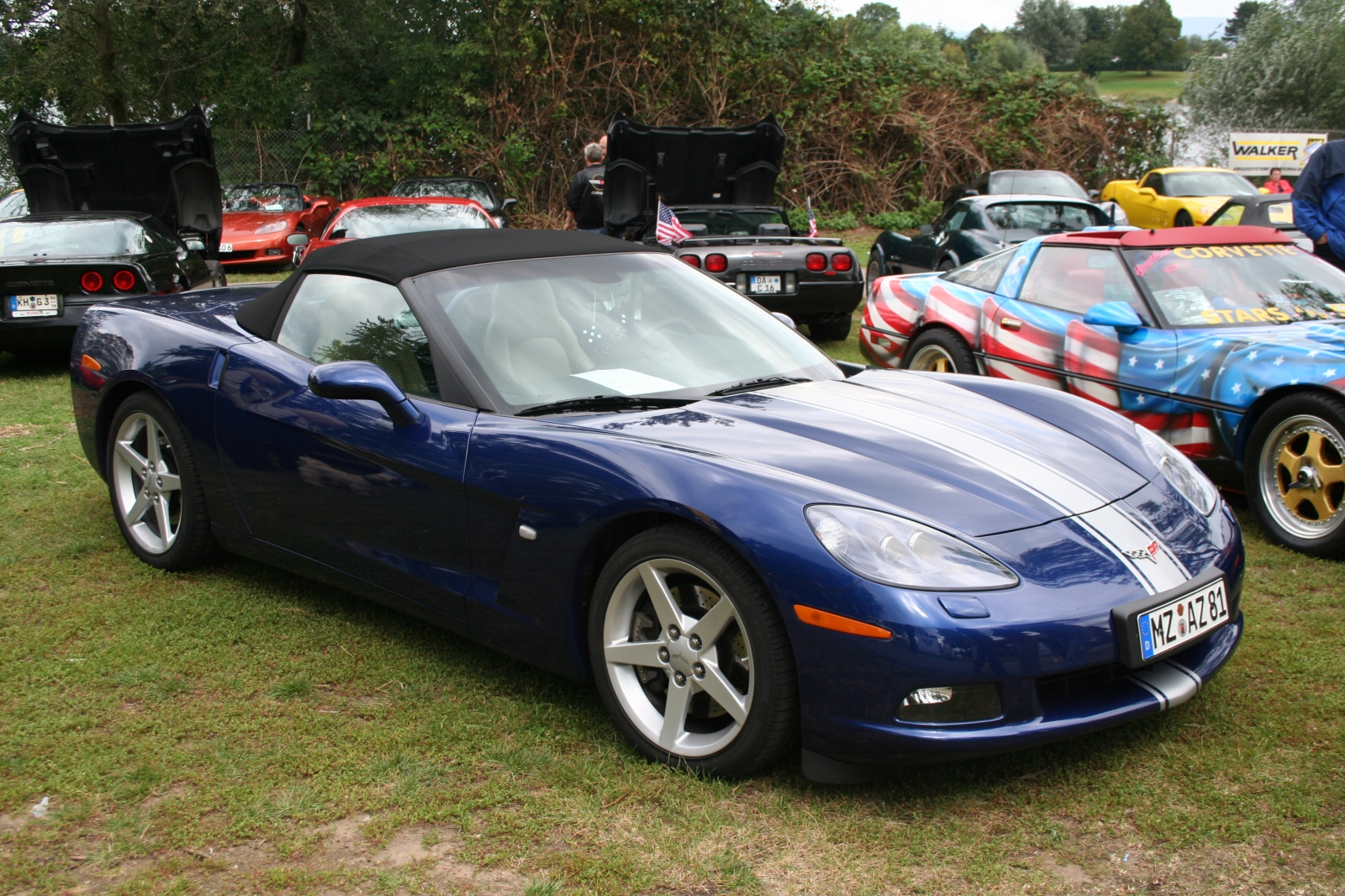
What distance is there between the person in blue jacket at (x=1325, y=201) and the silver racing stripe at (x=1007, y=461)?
528 centimetres

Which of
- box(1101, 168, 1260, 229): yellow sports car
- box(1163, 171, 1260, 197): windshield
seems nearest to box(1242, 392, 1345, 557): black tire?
box(1101, 168, 1260, 229): yellow sports car

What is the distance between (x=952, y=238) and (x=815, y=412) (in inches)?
352

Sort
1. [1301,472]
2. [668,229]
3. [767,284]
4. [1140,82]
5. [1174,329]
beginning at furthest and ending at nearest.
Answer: [1140,82] < [668,229] < [767,284] < [1174,329] < [1301,472]

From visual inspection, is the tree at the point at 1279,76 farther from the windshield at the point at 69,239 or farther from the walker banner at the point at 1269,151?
the windshield at the point at 69,239

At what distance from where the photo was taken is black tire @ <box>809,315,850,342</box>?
10.3 m

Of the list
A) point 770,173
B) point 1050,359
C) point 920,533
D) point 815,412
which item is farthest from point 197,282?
point 920,533

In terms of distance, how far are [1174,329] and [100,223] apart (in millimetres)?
7899

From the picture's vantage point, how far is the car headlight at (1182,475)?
125 inches

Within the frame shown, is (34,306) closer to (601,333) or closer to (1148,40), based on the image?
(601,333)

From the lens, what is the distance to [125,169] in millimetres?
11047

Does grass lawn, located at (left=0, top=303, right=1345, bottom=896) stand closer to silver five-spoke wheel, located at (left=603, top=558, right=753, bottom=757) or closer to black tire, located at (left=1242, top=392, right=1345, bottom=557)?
silver five-spoke wheel, located at (left=603, top=558, right=753, bottom=757)

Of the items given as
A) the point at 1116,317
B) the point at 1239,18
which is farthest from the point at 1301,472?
the point at 1239,18

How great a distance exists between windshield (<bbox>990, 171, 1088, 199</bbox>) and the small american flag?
8.16 metres

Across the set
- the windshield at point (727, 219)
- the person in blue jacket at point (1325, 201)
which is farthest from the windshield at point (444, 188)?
the person in blue jacket at point (1325, 201)
